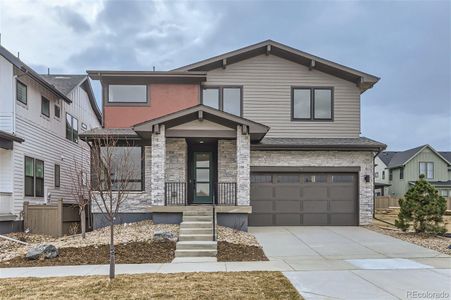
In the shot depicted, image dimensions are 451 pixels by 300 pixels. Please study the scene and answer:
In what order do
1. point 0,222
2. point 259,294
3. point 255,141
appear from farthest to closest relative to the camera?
1. point 255,141
2. point 0,222
3. point 259,294

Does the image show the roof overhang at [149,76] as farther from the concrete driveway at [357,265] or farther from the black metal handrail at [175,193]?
the concrete driveway at [357,265]

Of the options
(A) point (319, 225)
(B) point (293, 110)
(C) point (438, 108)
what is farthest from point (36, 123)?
(C) point (438, 108)

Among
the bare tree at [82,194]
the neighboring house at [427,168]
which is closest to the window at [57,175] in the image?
the bare tree at [82,194]

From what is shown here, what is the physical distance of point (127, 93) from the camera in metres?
16.8

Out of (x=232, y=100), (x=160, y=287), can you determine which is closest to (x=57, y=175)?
(x=232, y=100)

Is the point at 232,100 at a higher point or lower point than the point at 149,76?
lower

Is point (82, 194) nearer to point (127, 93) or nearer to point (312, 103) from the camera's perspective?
point (127, 93)

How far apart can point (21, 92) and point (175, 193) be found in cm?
712

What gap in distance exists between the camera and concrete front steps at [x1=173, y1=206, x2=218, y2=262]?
1031 cm

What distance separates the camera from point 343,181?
16.5 meters

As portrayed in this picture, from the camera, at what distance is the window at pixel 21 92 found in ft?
48.6

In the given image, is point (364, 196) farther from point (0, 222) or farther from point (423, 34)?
point (0, 222)

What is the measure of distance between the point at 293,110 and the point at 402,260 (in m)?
8.95

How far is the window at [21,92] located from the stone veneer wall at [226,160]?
7799 millimetres
